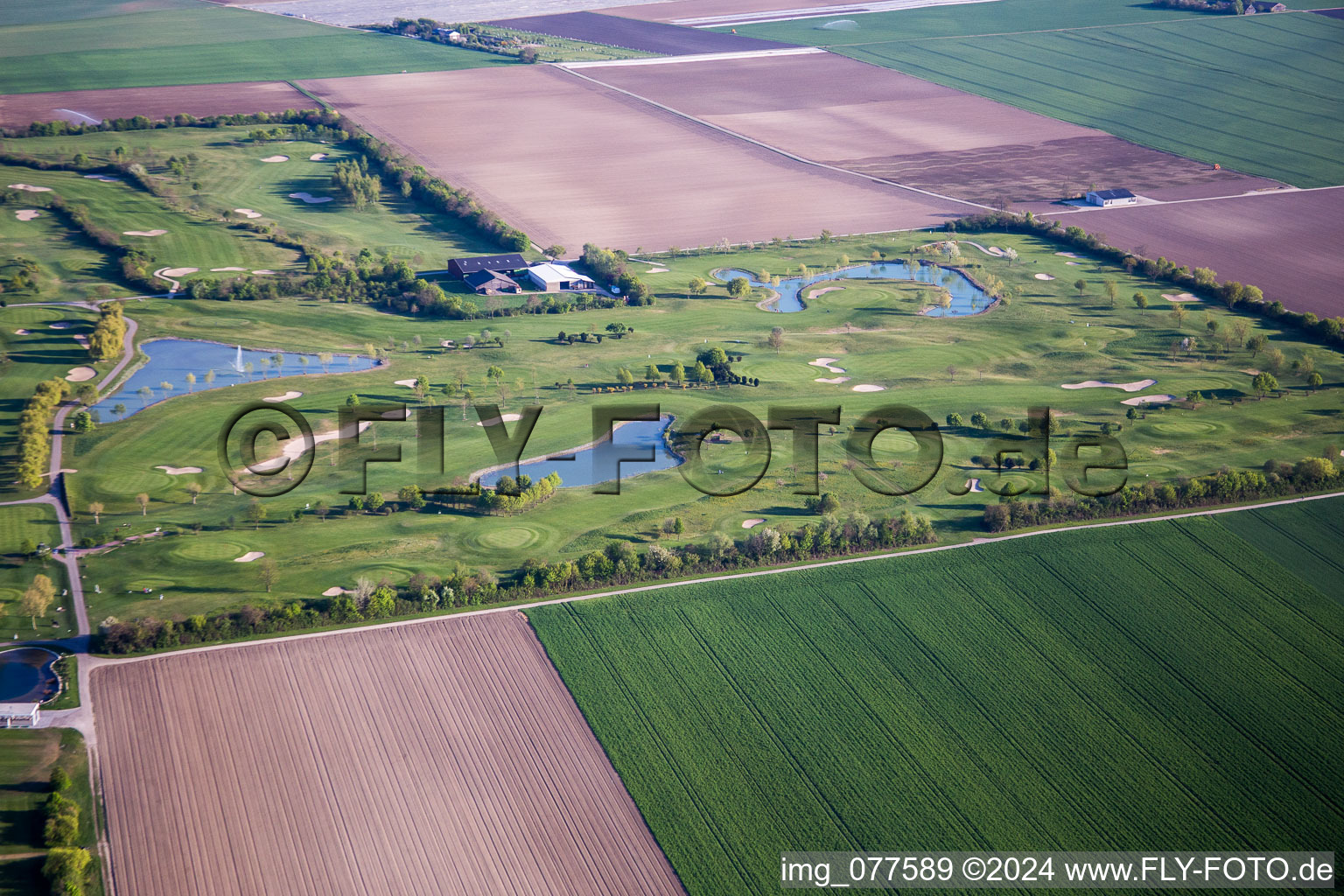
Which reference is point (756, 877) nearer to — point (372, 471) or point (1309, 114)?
point (372, 471)

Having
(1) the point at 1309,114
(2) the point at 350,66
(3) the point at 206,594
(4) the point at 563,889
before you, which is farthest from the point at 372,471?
(1) the point at 1309,114

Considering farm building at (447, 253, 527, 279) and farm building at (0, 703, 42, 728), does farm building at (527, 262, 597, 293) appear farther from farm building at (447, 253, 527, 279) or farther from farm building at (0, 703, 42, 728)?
farm building at (0, 703, 42, 728)

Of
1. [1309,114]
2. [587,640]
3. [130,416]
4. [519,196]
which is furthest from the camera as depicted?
[1309,114]

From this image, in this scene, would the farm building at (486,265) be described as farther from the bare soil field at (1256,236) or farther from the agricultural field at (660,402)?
Result: the bare soil field at (1256,236)

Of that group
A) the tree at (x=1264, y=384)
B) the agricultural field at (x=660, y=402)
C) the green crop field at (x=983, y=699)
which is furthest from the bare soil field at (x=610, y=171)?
the green crop field at (x=983, y=699)

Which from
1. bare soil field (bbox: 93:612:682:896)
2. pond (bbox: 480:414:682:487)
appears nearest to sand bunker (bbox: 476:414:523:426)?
pond (bbox: 480:414:682:487)

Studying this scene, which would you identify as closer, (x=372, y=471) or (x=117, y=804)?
(x=117, y=804)
